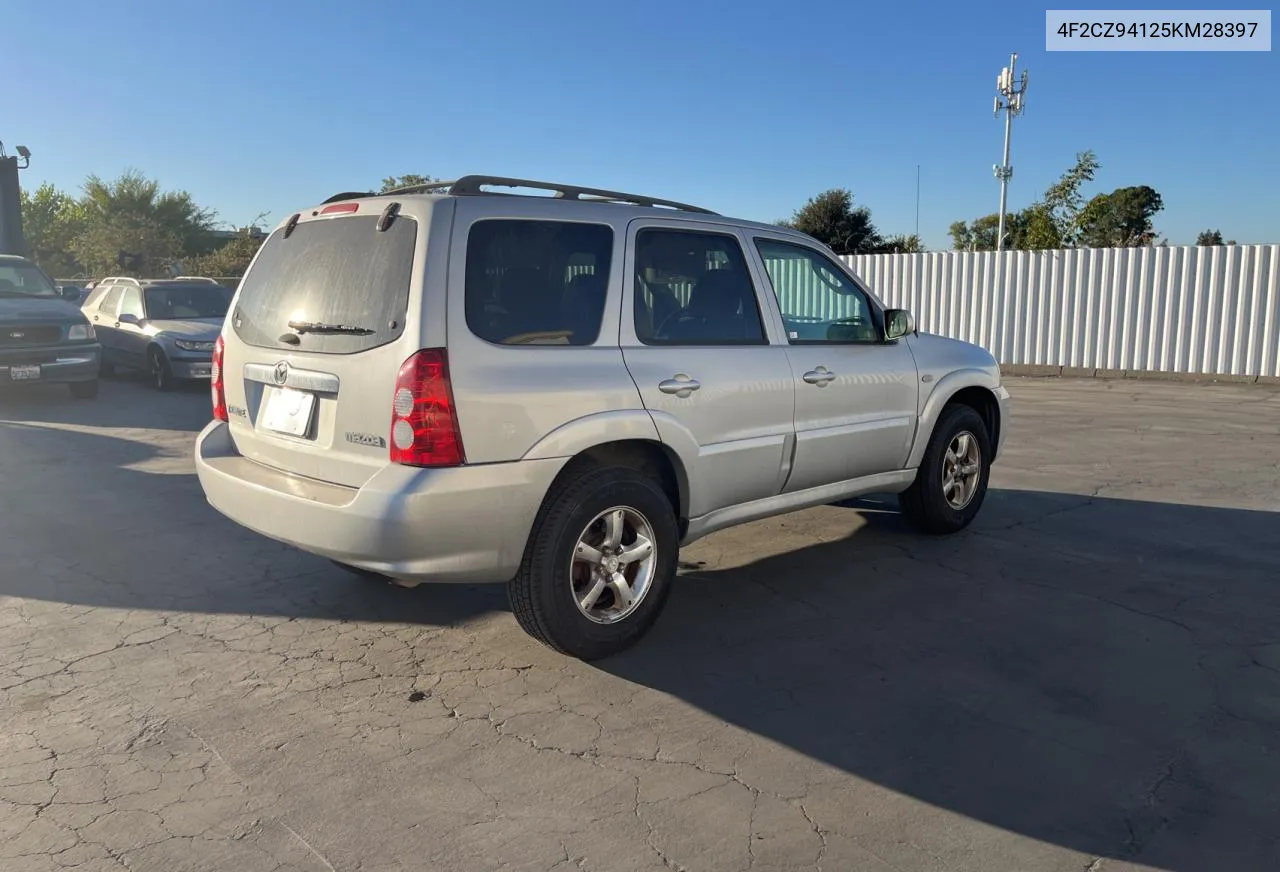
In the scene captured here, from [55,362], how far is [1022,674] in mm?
12096

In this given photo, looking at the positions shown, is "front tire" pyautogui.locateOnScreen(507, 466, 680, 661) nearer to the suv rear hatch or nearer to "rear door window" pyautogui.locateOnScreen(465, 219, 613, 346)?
"rear door window" pyautogui.locateOnScreen(465, 219, 613, 346)

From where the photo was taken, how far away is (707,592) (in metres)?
5.13

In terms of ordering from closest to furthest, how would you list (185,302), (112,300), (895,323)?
(895,323)
(185,302)
(112,300)

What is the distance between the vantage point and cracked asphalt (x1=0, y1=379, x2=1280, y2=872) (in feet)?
9.61

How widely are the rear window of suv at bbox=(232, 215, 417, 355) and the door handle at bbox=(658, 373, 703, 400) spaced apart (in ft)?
3.98

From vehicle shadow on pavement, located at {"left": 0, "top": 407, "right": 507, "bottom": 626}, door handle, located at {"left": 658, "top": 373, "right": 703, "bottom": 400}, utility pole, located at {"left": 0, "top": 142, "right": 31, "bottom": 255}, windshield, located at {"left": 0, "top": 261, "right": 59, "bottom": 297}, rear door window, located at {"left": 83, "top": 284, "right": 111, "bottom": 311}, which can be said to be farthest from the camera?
utility pole, located at {"left": 0, "top": 142, "right": 31, "bottom": 255}

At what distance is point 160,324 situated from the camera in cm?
1403

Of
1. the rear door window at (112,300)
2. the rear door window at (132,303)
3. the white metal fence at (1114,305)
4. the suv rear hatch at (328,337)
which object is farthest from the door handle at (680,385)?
the white metal fence at (1114,305)

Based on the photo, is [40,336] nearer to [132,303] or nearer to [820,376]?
[132,303]

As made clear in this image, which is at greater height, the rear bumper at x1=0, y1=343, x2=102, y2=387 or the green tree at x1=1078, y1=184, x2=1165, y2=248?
the green tree at x1=1078, y1=184, x2=1165, y2=248

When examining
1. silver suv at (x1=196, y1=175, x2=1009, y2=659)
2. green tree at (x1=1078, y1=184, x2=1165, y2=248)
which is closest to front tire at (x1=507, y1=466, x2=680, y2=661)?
silver suv at (x1=196, y1=175, x2=1009, y2=659)

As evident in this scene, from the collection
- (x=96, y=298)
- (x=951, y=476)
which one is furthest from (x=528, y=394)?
(x=96, y=298)

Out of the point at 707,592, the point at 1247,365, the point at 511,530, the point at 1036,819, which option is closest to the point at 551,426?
the point at 511,530

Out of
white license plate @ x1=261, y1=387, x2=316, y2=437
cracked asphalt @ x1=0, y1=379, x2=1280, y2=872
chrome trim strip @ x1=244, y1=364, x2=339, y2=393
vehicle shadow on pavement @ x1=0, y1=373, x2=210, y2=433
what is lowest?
cracked asphalt @ x1=0, y1=379, x2=1280, y2=872
